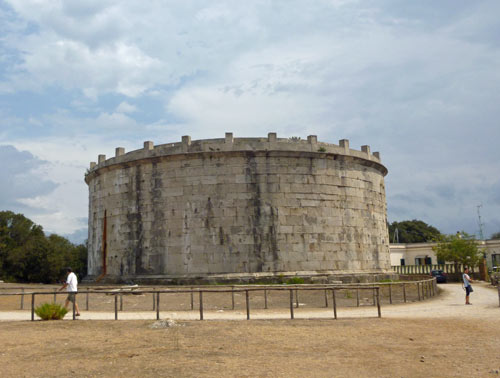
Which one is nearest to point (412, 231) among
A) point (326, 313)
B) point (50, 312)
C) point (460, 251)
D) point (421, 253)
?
point (421, 253)

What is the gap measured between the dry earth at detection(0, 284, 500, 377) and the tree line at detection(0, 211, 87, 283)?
118 ft

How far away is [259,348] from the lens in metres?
9.31

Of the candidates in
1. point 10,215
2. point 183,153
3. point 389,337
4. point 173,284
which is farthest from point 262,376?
point 10,215

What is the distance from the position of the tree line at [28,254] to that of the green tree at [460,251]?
3548cm

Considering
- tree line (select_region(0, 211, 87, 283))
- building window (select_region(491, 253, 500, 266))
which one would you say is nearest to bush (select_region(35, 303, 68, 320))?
tree line (select_region(0, 211, 87, 283))

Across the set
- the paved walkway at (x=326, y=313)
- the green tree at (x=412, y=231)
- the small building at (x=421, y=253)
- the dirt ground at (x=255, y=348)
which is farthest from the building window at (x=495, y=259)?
the dirt ground at (x=255, y=348)

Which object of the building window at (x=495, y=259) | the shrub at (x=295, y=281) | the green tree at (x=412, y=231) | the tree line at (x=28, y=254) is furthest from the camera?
the green tree at (x=412, y=231)

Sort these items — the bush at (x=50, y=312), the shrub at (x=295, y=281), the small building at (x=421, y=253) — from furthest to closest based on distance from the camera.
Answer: the small building at (x=421, y=253) < the shrub at (x=295, y=281) < the bush at (x=50, y=312)

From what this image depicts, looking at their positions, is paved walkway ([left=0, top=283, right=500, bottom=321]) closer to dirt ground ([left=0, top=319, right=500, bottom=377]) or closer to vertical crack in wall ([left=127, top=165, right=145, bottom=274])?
dirt ground ([left=0, top=319, right=500, bottom=377])

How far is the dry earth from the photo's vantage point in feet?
25.3

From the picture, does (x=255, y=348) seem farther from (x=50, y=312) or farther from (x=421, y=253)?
(x=421, y=253)

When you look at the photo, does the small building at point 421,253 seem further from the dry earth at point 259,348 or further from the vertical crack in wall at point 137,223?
the dry earth at point 259,348

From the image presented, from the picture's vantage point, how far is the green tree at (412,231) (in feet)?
295

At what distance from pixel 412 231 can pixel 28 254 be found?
70501 mm
